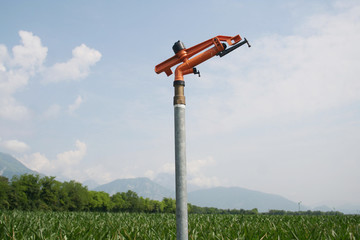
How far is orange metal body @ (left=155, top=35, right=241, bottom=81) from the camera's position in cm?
388

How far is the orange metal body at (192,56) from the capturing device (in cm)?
388

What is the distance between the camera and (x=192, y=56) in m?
4.12

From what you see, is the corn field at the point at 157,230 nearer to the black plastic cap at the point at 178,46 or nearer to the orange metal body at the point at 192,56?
the orange metal body at the point at 192,56

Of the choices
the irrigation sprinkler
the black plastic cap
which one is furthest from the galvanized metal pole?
the black plastic cap

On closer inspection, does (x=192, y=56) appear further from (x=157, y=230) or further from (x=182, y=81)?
(x=157, y=230)

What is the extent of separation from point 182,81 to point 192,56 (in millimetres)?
580

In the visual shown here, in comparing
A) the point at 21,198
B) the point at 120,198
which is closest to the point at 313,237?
the point at 21,198

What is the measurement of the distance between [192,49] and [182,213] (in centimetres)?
226

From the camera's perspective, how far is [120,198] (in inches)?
2985

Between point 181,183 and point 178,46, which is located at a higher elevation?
point 178,46

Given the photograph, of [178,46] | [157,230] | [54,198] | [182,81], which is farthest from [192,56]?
[54,198]

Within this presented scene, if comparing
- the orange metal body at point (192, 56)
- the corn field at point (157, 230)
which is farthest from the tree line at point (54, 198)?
the orange metal body at point (192, 56)

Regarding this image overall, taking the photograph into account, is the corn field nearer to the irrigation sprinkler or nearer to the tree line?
the irrigation sprinkler

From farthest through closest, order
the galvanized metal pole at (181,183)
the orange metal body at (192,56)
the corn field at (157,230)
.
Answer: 1. the corn field at (157,230)
2. the orange metal body at (192,56)
3. the galvanized metal pole at (181,183)
